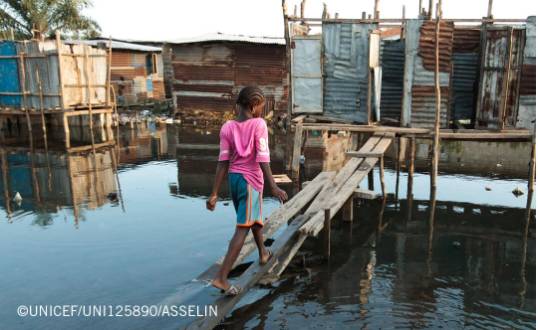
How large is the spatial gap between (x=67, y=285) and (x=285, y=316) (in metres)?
2.91

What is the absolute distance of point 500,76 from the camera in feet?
31.8

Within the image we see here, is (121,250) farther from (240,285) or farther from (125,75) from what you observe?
(125,75)

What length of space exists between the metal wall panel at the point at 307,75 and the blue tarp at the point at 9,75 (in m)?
12.4

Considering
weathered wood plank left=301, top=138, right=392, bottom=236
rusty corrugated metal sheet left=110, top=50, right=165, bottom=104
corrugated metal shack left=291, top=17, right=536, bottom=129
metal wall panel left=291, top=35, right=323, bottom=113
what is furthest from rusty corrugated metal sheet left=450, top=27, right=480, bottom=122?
rusty corrugated metal sheet left=110, top=50, right=165, bottom=104

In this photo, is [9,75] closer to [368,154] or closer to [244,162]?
[368,154]

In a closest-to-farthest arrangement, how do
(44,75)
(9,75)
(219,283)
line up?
(219,283) → (44,75) → (9,75)

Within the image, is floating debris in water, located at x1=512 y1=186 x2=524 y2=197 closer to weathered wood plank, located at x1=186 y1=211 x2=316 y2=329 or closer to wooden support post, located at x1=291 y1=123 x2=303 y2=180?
wooden support post, located at x1=291 y1=123 x2=303 y2=180

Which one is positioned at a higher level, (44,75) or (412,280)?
(44,75)

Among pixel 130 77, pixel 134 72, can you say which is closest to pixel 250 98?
pixel 130 77

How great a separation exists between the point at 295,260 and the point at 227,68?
55.2 ft

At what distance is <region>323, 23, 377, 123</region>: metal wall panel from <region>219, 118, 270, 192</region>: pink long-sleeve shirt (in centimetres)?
642

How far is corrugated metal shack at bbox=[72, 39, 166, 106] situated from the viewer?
26953 mm

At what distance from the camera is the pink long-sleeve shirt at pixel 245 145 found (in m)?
4.36

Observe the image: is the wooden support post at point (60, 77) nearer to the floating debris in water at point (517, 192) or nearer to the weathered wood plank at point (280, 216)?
the weathered wood plank at point (280, 216)
